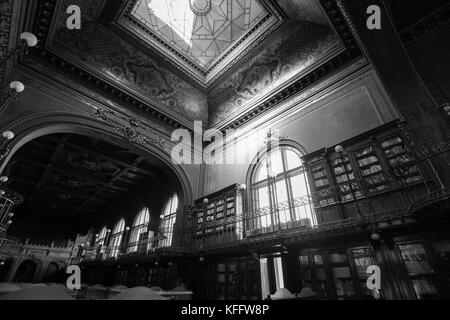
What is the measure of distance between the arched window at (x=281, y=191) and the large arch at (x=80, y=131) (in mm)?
3895

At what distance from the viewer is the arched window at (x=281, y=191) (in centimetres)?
723

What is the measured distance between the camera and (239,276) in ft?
24.8

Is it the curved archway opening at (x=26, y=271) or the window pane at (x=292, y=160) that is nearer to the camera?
the window pane at (x=292, y=160)

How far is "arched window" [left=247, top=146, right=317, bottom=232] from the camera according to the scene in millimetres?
7230

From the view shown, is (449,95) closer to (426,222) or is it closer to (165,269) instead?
(426,222)

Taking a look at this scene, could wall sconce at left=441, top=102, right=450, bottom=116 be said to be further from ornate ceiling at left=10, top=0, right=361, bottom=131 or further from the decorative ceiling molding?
ornate ceiling at left=10, top=0, right=361, bottom=131

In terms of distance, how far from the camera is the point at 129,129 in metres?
10.3

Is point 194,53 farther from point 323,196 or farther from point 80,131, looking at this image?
point 323,196

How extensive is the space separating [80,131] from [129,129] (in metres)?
1.92

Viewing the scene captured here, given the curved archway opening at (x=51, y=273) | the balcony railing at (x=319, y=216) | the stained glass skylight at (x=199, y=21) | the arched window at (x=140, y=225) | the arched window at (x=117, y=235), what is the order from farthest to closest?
the curved archway opening at (x=51, y=273), the arched window at (x=117, y=235), the arched window at (x=140, y=225), the stained glass skylight at (x=199, y=21), the balcony railing at (x=319, y=216)

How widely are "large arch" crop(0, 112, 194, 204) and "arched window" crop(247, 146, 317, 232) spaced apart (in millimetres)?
3895

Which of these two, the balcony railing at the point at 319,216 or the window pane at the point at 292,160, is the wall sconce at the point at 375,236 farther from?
the window pane at the point at 292,160

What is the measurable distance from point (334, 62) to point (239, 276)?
8.57m

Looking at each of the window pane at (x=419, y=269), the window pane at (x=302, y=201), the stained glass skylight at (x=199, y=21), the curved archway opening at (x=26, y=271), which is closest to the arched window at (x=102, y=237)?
the curved archway opening at (x=26, y=271)
